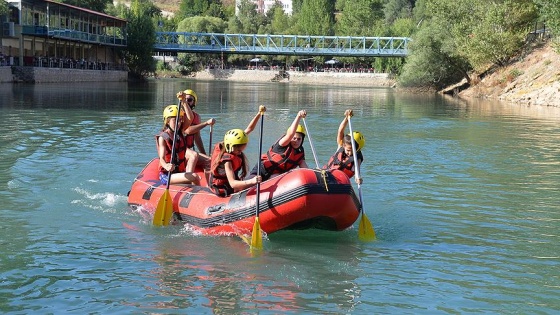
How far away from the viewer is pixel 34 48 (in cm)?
7012

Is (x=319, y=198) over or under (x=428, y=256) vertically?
over

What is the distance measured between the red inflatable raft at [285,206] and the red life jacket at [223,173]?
0.44 ft

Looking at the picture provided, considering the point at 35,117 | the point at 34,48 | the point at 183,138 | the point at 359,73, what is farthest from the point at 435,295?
the point at 359,73

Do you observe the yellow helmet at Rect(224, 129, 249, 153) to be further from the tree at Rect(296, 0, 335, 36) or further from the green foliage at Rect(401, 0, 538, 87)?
the tree at Rect(296, 0, 335, 36)

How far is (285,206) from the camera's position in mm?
10391

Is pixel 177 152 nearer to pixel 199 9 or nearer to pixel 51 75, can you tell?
pixel 51 75

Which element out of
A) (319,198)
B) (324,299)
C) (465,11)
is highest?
(465,11)

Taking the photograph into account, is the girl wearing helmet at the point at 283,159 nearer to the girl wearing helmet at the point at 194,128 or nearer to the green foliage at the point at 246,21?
the girl wearing helmet at the point at 194,128

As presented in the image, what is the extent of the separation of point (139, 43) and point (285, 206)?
76.9 metres

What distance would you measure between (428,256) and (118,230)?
15.0 feet

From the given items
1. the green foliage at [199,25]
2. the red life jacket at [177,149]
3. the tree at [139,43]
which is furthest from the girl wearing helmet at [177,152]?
the green foliage at [199,25]

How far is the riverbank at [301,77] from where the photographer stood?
103 meters

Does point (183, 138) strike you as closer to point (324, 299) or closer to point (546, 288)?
point (324, 299)

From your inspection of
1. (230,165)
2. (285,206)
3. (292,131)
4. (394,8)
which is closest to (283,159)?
(292,131)
